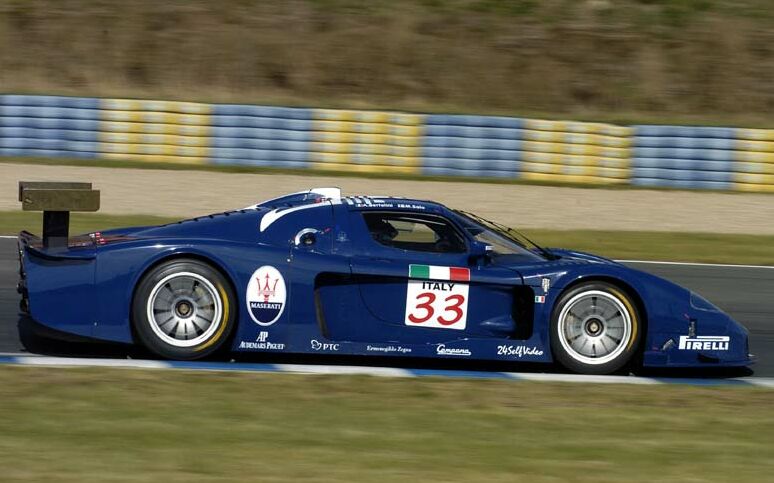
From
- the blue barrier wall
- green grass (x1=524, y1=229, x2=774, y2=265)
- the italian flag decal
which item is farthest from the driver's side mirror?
the blue barrier wall

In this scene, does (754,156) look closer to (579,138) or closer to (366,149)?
(579,138)

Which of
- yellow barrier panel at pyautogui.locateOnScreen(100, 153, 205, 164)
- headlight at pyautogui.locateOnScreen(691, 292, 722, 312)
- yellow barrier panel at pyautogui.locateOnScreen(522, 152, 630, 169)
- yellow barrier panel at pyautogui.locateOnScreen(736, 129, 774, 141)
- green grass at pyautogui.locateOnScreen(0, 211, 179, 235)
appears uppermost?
yellow barrier panel at pyautogui.locateOnScreen(736, 129, 774, 141)

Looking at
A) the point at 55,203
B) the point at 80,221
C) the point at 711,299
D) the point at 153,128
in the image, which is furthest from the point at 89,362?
the point at 153,128

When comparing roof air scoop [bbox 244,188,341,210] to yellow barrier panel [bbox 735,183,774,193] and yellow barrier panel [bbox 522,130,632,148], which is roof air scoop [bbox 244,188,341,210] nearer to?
yellow barrier panel [bbox 522,130,632,148]

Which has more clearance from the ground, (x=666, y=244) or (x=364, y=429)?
(x=666, y=244)

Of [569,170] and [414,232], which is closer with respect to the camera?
[414,232]

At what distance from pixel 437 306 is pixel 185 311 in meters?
1.61

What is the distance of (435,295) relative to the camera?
7438 mm

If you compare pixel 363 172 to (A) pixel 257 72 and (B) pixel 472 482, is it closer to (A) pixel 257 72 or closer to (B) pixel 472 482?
(A) pixel 257 72

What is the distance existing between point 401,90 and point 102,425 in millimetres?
18747

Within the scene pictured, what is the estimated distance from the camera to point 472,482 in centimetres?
500

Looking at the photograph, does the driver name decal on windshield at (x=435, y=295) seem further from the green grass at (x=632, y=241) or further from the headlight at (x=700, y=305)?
the green grass at (x=632, y=241)

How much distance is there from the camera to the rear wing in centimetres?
741

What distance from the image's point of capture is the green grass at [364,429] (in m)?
5.14
